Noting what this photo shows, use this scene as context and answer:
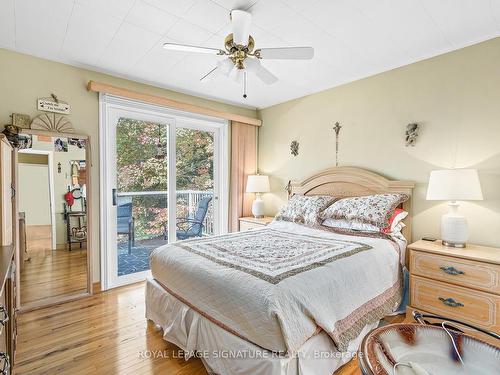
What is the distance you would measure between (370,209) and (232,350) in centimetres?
186

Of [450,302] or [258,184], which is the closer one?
[450,302]

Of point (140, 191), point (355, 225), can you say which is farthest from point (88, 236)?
point (355, 225)

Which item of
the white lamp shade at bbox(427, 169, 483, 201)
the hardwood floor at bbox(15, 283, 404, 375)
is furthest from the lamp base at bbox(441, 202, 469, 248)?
the hardwood floor at bbox(15, 283, 404, 375)

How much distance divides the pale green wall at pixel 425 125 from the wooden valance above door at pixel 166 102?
966 millimetres

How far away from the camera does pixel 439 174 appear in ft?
7.50

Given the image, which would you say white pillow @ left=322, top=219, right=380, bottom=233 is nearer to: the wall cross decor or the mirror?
the wall cross decor

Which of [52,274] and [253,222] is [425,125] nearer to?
[253,222]

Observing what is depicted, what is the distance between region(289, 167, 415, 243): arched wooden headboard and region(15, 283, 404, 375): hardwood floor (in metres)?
1.77

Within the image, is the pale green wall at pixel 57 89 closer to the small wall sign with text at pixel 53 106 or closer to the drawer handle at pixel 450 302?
the small wall sign with text at pixel 53 106

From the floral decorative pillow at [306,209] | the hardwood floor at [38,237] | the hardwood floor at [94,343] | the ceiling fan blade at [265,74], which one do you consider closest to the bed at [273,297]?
the hardwood floor at [94,343]

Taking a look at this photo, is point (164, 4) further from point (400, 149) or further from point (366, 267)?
point (400, 149)

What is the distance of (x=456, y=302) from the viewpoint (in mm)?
2100

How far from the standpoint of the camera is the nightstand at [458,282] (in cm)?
196

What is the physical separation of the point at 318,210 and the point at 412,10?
194 cm
